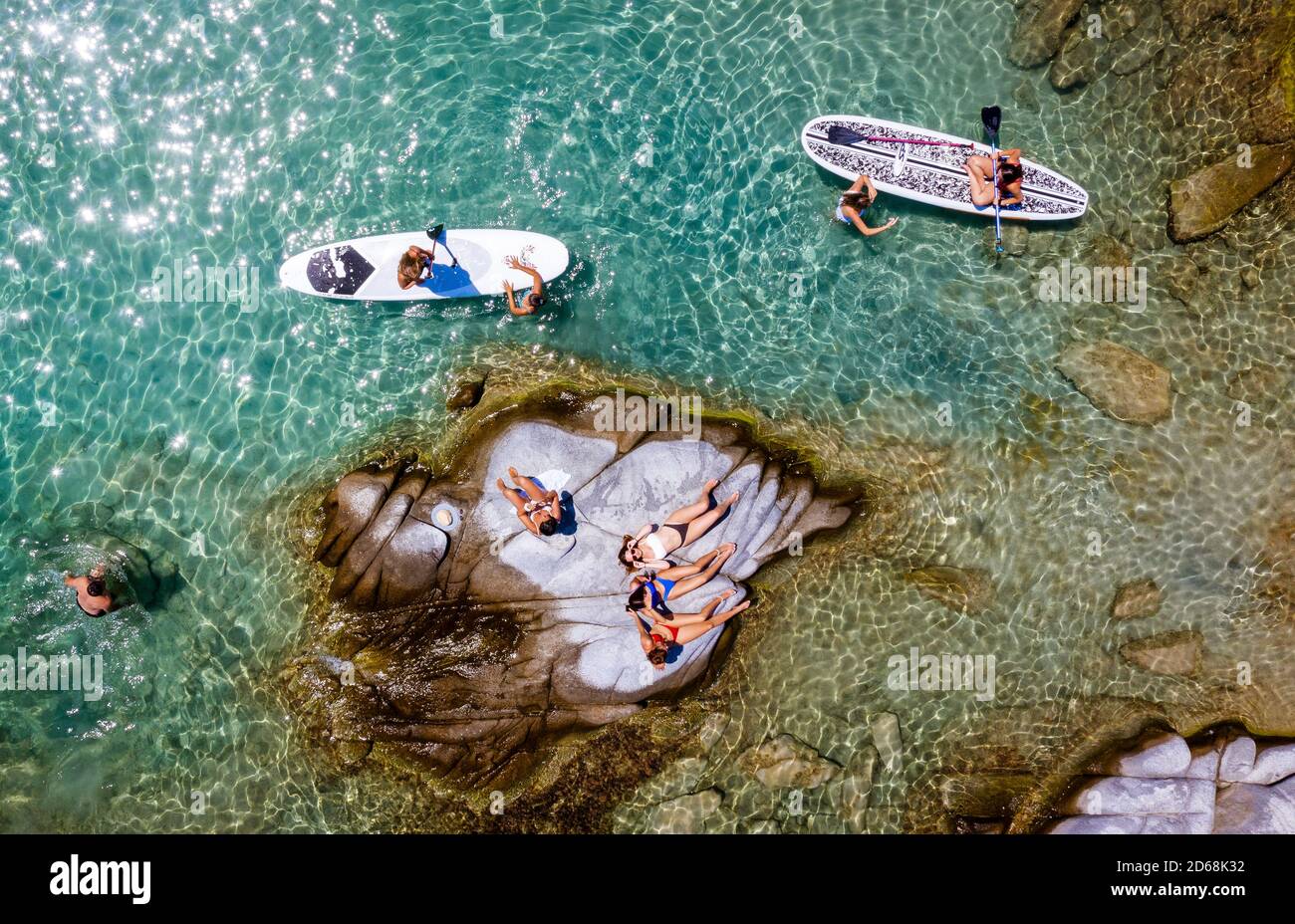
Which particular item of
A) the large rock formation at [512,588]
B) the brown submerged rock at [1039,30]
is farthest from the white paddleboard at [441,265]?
the brown submerged rock at [1039,30]

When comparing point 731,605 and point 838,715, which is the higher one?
point 731,605

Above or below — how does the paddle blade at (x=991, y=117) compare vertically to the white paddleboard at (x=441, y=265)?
above

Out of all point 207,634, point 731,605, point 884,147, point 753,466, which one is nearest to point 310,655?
point 207,634

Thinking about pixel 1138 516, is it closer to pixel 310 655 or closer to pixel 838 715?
pixel 838 715

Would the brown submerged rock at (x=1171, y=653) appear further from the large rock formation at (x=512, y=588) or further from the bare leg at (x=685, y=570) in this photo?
the bare leg at (x=685, y=570)

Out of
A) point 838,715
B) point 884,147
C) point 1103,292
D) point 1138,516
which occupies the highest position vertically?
point 884,147
